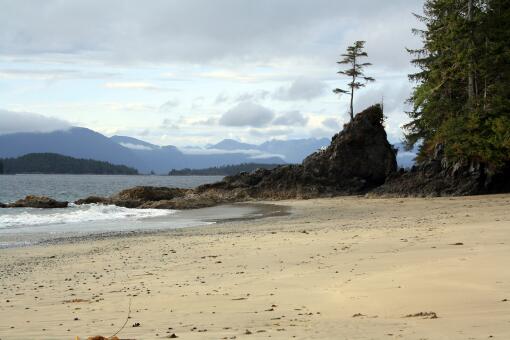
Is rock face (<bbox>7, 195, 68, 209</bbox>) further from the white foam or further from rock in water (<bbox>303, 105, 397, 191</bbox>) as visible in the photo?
rock in water (<bbox>303, 105, 397, 191</bbox>)

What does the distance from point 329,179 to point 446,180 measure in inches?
500

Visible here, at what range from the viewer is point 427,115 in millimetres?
38344

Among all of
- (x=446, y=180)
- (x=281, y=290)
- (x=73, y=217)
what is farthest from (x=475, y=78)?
(x=281, y=290)

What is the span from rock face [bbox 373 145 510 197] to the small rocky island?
79 mm

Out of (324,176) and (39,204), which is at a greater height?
(324,176)

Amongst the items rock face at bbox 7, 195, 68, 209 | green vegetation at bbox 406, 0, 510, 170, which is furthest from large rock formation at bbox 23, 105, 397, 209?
green vegetation at bbox 406, 0, 510, 170

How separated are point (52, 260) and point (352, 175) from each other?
36.4 meters

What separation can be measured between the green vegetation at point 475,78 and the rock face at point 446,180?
694mm

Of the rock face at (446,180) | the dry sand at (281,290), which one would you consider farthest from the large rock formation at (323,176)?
the dry sand at (281,290)

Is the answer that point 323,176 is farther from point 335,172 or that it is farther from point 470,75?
point 470,75

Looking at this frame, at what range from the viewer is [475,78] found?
116 feet

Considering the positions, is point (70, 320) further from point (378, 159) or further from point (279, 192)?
point (378, 159)

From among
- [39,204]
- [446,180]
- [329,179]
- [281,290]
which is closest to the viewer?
[281,290]

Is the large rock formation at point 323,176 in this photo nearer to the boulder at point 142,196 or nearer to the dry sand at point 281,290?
the boulder at point 142,196
